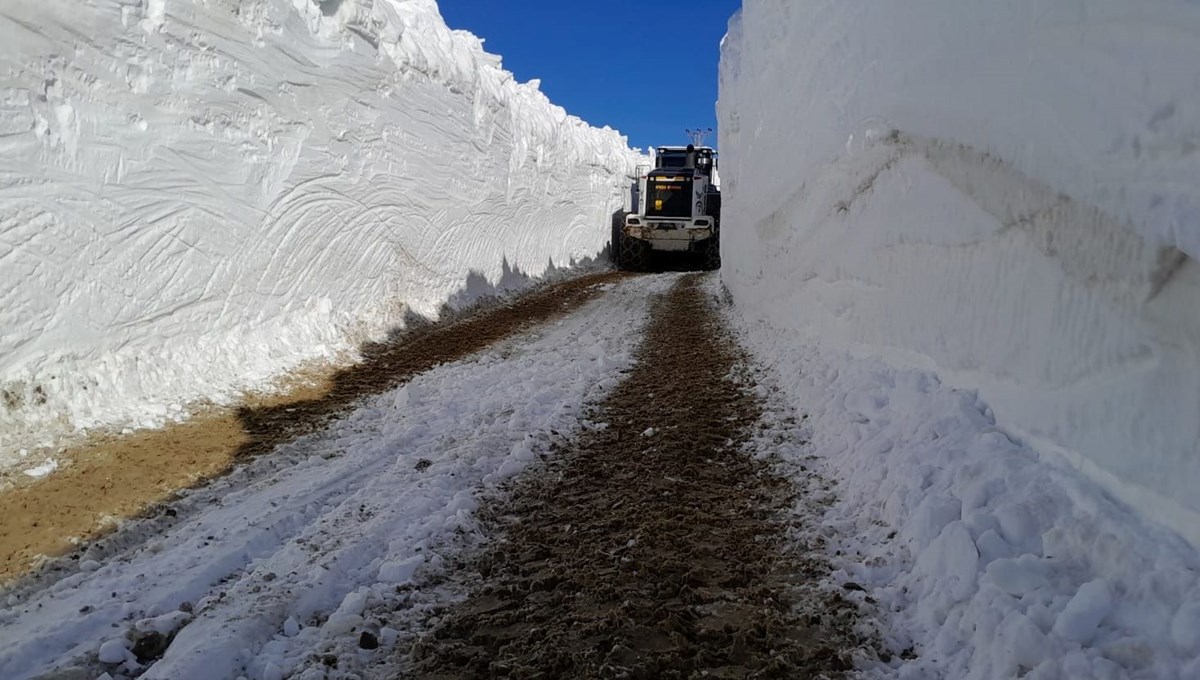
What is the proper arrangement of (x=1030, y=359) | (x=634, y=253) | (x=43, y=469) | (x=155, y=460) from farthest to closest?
(x=634, y=253)
(x=155, y=460)
(x=43, y=469)
(x=1030, y=359)

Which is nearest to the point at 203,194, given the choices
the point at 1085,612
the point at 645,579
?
the point at 645,579

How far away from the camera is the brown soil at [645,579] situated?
242 centimetres

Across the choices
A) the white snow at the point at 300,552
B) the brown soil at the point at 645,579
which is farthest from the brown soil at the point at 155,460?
the brown soil at the point at 645,579

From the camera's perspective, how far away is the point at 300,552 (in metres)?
3.32

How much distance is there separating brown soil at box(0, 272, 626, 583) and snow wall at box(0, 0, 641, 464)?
40 cm

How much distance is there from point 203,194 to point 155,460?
10.9 feet

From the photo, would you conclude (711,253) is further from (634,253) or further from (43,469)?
(43,469)

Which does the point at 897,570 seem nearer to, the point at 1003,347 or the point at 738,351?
the point at 1003,347

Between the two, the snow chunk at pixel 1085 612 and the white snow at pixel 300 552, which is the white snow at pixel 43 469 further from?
the snow chunk at pixel 1085 612

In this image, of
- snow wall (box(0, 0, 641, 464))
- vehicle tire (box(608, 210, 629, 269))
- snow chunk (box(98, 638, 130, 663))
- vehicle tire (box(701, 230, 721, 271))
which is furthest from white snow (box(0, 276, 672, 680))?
vehicle tire (box(608, 210, 629, 269))

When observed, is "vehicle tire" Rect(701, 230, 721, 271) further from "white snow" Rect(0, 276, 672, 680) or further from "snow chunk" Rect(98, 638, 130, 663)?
"snow chunk" Rect(98, 638, 130, 663)

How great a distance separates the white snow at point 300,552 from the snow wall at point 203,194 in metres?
1.79

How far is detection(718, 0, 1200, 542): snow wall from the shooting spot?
220 cm

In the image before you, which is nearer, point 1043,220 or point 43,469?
point 1043,220
